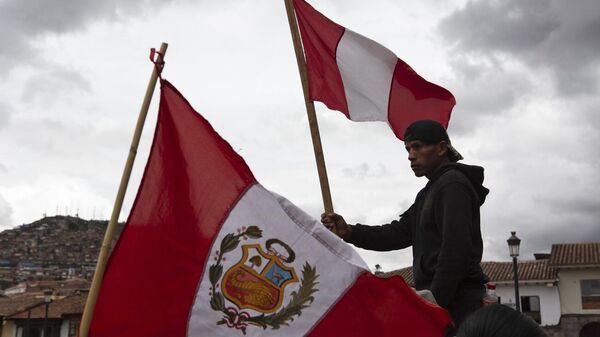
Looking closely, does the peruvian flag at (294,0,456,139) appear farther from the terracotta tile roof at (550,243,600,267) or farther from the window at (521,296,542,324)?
the window at (521,296,542,324)

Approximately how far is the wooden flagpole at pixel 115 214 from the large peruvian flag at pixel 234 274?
0.32ft

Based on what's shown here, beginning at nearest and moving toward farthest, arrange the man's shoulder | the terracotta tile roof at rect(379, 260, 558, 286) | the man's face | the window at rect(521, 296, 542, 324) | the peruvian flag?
the man's shoulder, the man's face, the peruvian flag, the window at rect(521, 296, 542, 324), the terracotta tile roof at rect(379, 260, 558, 286)

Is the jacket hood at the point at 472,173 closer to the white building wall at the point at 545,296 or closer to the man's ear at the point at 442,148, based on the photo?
the man's ear at the point at 442,148

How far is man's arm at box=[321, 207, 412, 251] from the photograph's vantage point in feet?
14.8

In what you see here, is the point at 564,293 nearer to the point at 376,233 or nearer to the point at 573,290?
the point at 573,290

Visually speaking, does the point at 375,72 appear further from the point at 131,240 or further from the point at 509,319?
the point at 509,319

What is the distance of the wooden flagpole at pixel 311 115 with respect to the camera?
15.0 ft

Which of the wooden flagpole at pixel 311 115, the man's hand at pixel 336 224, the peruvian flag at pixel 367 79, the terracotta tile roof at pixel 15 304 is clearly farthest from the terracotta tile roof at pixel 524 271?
the man's hand at pixel 336 224

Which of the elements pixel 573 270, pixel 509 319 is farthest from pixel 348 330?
pixel 573 270

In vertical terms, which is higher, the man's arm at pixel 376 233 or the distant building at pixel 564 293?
the distant building at pixel 564 293

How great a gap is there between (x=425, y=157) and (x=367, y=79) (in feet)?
6.00

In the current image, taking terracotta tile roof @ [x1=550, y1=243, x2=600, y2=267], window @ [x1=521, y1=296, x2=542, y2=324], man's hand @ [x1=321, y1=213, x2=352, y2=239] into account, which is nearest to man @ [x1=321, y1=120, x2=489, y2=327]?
man's hand @ [x1=321, y1=213, x2=352, y2=239]

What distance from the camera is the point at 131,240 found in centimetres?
402

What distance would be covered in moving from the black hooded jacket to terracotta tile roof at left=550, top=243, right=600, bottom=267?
42849mm
